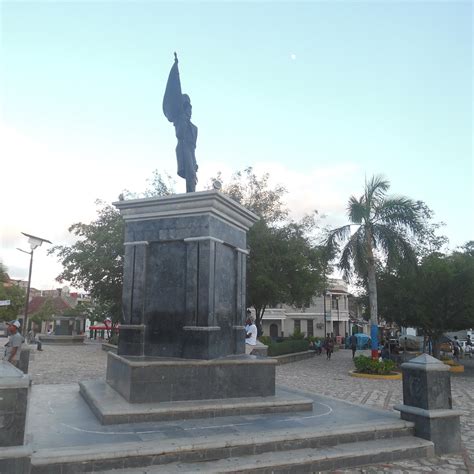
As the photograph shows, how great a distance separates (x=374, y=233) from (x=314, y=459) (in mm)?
15499

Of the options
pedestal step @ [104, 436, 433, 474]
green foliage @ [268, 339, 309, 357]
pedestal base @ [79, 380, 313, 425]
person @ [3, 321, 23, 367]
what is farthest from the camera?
green foliage @ [268, 339, 309, 357]

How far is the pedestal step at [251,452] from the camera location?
15.4 ft

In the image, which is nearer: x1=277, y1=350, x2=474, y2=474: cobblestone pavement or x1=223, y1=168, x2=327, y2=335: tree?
x1=277, y1=350, x2=474, y2=474: cobblestone pavement

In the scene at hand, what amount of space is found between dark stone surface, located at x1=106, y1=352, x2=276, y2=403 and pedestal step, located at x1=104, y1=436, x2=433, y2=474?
205 cm

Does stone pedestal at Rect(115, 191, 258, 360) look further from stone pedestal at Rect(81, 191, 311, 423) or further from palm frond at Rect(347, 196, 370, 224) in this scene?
palm frond at Rect(347, 196, 370, 224)

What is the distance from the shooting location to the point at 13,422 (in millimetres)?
4352

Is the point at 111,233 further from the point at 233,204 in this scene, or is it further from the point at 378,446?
the point at 378,446

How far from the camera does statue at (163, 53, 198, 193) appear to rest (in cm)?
956

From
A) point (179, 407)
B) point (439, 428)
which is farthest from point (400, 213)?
point (179, 407)

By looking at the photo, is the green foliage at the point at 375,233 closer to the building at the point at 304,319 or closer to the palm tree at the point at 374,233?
the palm tree at the point at 374,233

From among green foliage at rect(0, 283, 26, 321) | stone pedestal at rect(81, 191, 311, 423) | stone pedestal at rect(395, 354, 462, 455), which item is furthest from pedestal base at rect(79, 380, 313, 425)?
green foliage at rect(0, 283, 26, 321)

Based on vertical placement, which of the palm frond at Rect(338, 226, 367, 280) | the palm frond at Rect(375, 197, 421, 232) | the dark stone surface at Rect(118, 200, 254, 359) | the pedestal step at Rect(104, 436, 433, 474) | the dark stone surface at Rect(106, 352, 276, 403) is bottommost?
the pedestal step at Rect(104, 436, 433, 474)

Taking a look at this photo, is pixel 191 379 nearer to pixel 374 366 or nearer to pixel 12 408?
pixel 12 408

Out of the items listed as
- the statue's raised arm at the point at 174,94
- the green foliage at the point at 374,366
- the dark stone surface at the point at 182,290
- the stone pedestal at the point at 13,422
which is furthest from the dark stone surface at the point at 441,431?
the green foliage at the point at 374,366
